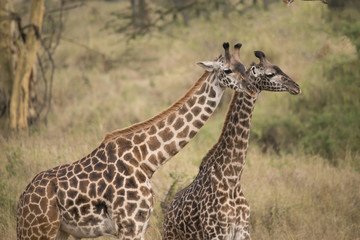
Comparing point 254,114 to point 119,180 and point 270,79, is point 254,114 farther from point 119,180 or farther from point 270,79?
point 119,180

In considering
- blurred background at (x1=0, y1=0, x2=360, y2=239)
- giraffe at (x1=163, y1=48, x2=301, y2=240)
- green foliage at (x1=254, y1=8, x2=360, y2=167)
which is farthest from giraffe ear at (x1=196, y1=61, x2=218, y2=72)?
green foliage at (x1=254, y1=8, x2=360, y2=167)

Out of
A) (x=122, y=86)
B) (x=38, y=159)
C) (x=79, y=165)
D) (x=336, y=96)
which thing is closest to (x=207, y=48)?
(x=122, y=86)

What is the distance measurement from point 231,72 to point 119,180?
1.35 m

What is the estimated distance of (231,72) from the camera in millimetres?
4609

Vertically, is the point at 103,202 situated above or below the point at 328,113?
below

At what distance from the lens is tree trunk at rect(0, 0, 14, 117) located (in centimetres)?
1106

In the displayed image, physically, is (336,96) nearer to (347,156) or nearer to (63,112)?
(347,156)

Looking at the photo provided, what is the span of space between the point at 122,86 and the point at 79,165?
11951 millimetres

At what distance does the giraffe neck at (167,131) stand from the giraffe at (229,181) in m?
0.48

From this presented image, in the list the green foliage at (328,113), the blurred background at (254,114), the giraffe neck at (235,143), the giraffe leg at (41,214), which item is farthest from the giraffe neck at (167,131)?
the green foliage at (328,113)

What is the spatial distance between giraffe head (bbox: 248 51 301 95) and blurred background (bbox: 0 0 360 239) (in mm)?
1023

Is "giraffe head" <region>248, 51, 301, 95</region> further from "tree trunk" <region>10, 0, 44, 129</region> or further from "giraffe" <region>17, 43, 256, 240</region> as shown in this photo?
"tree trunk" <region>10, 0, 44, 129</region>

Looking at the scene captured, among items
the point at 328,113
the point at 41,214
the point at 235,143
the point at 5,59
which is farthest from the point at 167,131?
the point at 5,59

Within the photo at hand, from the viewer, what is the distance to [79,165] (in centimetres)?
472
